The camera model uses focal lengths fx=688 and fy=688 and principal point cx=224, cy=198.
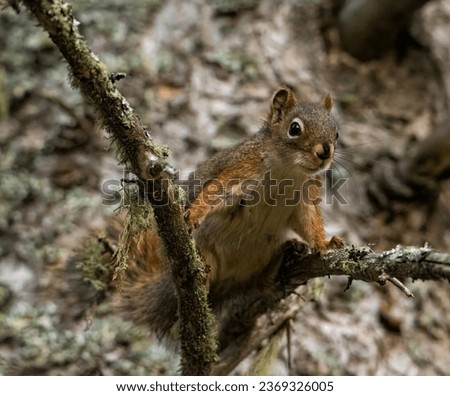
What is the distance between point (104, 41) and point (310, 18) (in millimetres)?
1197

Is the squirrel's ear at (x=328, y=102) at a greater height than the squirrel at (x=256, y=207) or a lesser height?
greater

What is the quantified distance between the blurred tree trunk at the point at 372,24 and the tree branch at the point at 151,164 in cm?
220

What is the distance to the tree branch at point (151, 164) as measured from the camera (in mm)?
1555

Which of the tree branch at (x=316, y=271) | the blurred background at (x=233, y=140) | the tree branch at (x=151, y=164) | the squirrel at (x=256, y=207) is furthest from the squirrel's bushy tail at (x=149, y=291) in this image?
the tree branch at (x=151, y=164)

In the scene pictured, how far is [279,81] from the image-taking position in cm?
388

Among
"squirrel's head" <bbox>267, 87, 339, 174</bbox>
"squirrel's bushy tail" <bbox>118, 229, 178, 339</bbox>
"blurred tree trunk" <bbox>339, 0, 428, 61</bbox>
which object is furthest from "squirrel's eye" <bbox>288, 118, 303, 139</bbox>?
"blurred tree trunk" <bbox>339, 0, 428, 61</bbox>

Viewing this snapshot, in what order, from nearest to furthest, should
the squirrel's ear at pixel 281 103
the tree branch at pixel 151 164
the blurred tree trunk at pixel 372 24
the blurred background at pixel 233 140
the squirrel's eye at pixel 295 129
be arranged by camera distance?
the tree branch at pixel 151 164 < the squirrel's eye at pixel 295 129 < the squirrel's ear at pixel 281 103 < the blurred background at pixel 233 140 < the blurred tree trunk at pixel 372 24

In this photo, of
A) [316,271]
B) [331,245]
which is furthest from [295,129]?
[316,271]

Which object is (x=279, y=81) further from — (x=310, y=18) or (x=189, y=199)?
(x=189, y=199)

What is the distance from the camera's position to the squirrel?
271 cm

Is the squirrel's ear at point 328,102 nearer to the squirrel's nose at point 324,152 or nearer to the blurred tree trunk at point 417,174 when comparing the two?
the squirrel's nose at point 324,152

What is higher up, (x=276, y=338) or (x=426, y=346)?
(x=426, y=346)

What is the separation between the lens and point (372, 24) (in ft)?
12.5
